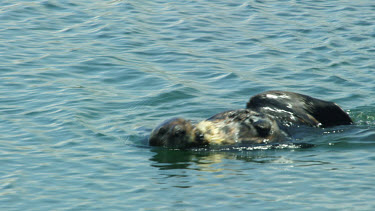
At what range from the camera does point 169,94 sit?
11.5 m

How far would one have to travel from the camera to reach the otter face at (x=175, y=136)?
30.0 ft

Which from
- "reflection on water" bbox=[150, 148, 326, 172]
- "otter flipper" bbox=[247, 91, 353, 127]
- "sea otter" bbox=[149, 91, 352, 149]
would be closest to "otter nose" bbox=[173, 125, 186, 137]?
"sea otter" bbox=[149, 91, 352, 149]

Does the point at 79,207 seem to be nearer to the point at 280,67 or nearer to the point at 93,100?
the point at 93,100

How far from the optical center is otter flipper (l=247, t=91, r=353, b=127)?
954cm

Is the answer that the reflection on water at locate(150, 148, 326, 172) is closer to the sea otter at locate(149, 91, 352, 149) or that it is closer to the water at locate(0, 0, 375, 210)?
the water at locate(0, 0, 375, 210)

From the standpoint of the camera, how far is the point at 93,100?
11.1m

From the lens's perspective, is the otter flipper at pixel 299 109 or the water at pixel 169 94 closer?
the water at pixel 169 94

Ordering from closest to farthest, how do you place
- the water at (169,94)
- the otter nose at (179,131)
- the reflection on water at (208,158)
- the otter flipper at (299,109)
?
1. the water at (169,94)
2. the reflection on water at (208,158)
3. the otter nose at (179,131)
4. the otter flipper at (299,109)

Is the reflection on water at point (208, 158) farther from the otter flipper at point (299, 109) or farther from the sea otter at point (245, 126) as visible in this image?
the otter flipper at point (299, 109)

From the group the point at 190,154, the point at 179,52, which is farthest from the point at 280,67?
the point at 190,154

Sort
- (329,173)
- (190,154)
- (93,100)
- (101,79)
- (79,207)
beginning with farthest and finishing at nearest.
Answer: (101,79)
(93,100)
(190,154)
(329,173)
(79,207)

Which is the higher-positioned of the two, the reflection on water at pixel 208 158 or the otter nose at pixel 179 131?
the otter nose at pixel 179 131

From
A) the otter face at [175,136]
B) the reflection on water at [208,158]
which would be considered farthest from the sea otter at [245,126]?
the reflection on water at [208,158]

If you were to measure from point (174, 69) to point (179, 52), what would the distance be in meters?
1.23
